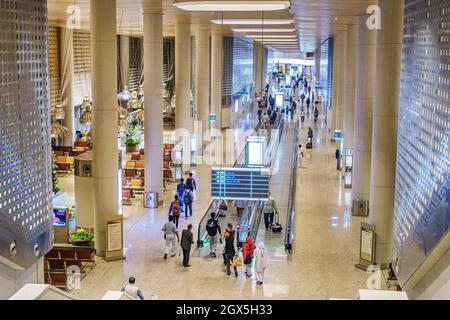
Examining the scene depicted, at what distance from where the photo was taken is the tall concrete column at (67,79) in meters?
34.4

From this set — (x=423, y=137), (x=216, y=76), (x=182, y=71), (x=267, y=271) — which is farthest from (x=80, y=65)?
(x=423, y=137)

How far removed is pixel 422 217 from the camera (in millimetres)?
9234

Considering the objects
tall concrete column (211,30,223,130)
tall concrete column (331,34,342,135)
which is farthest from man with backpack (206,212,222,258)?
tall concrete column (211,30,223,130)

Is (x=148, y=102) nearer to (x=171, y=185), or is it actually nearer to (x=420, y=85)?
(x=171, y=185)

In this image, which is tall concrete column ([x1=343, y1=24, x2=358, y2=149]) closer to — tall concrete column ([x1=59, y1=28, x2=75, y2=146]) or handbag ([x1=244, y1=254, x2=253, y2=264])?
tall concrete column ([x1=59, y1=28, x2=75, y2=146])

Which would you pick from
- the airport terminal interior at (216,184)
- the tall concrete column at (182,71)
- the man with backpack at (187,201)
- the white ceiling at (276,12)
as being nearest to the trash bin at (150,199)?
the airport terminal interior at (216,184)

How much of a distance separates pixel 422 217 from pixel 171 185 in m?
19.0

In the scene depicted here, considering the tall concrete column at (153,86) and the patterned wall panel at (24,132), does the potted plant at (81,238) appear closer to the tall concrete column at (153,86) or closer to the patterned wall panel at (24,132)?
the tall concrete column at (153,86)

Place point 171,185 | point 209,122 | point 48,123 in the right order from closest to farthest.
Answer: point 48,123, point 171,185, point 209,122

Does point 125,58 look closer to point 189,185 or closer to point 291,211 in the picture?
point 189,185

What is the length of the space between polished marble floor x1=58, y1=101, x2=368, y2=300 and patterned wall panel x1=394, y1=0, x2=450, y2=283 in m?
3.57

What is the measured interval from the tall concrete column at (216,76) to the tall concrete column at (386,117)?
980 inches

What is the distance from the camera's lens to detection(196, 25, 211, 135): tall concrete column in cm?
3662

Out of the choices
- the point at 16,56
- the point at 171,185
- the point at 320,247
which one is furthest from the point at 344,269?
the point at 171,185
